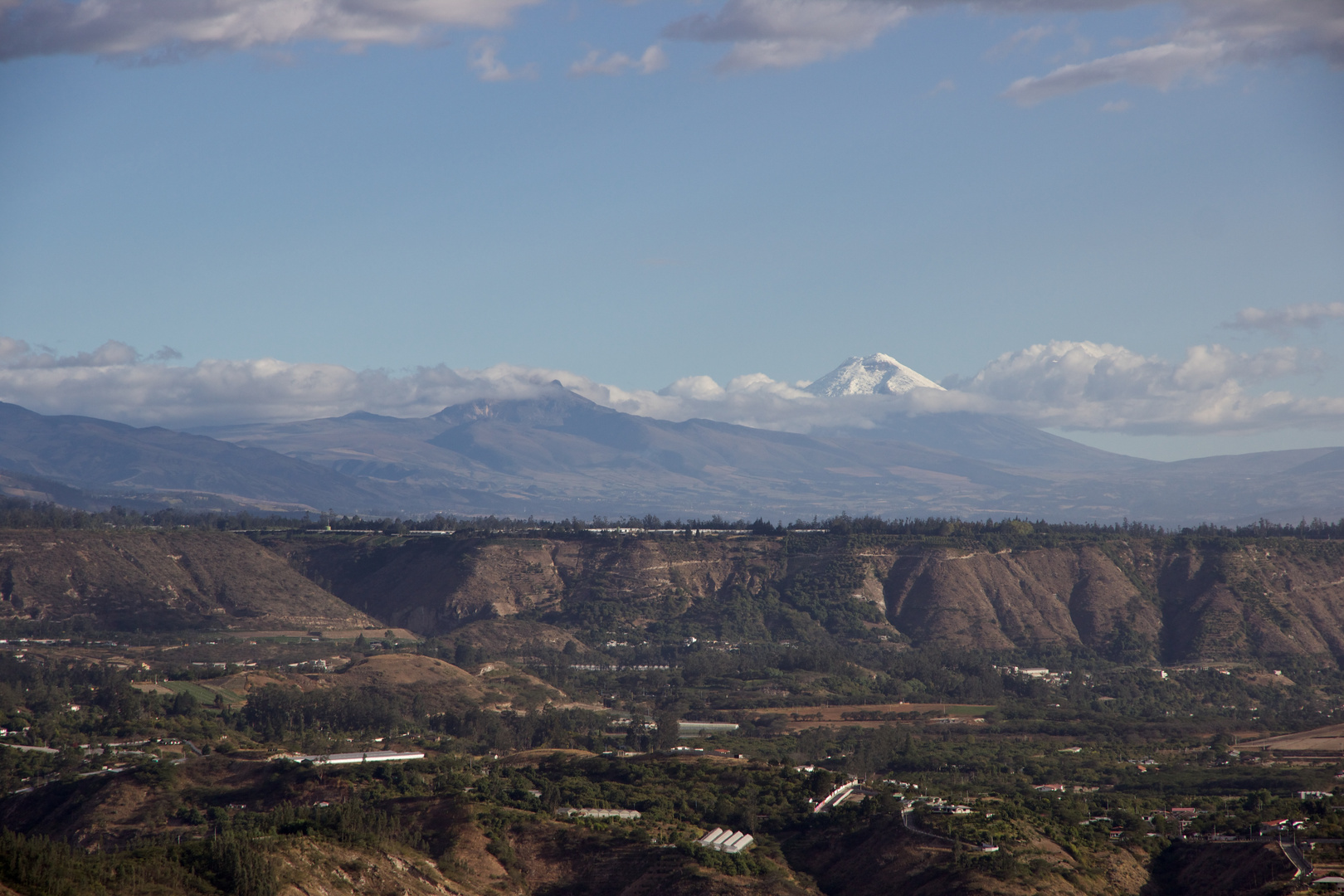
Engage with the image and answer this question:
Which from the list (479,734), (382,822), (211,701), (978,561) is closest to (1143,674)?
(978,561)

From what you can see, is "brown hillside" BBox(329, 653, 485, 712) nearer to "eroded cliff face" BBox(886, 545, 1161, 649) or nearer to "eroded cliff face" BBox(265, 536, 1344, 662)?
"eroded cliff face" BBox(265, 536, 1344, 662)

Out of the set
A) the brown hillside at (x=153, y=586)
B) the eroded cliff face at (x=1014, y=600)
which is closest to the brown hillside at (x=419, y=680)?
the brown hillside at (x=153, y=586)

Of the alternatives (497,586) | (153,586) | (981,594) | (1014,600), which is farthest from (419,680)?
(1014,600)

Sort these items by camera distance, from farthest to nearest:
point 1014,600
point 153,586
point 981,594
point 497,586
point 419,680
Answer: point 497,586
point 981,594
point 1014,600
point 153,586
point 419,680

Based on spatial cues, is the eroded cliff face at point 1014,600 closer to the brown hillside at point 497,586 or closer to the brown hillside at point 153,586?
the brown hillside at point 497,586

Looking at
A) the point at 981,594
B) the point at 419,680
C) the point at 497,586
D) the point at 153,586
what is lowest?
the point at 419,680

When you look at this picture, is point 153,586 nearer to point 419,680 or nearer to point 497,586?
point 497,586
